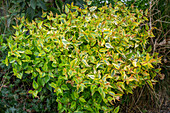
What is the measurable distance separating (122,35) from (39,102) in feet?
4.38

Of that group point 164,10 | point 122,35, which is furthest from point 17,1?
point 164,10

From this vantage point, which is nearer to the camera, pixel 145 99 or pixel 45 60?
pixel 45 60

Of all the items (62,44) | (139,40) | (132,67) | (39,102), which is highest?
(62,44)

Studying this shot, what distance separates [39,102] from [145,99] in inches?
61.4

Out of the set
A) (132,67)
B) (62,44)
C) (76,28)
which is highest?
(76,28)

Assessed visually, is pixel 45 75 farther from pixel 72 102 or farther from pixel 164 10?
pixel 164 10

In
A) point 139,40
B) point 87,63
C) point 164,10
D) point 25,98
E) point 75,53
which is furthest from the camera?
point 164,10

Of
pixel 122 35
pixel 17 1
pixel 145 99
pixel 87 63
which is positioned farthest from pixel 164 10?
pixel 17 1

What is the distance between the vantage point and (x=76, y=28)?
1.87m

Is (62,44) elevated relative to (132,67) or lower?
elevated

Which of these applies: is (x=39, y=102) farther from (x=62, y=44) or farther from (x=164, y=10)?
(x=164, y=10)

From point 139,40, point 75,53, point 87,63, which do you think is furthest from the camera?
point 139,40

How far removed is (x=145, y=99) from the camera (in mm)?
2443

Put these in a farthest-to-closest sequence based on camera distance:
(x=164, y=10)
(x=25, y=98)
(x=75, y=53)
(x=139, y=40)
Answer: (x=164, y=10) < (x=25, y=98) < (x=139, y=40) < (x=75, y=53)
